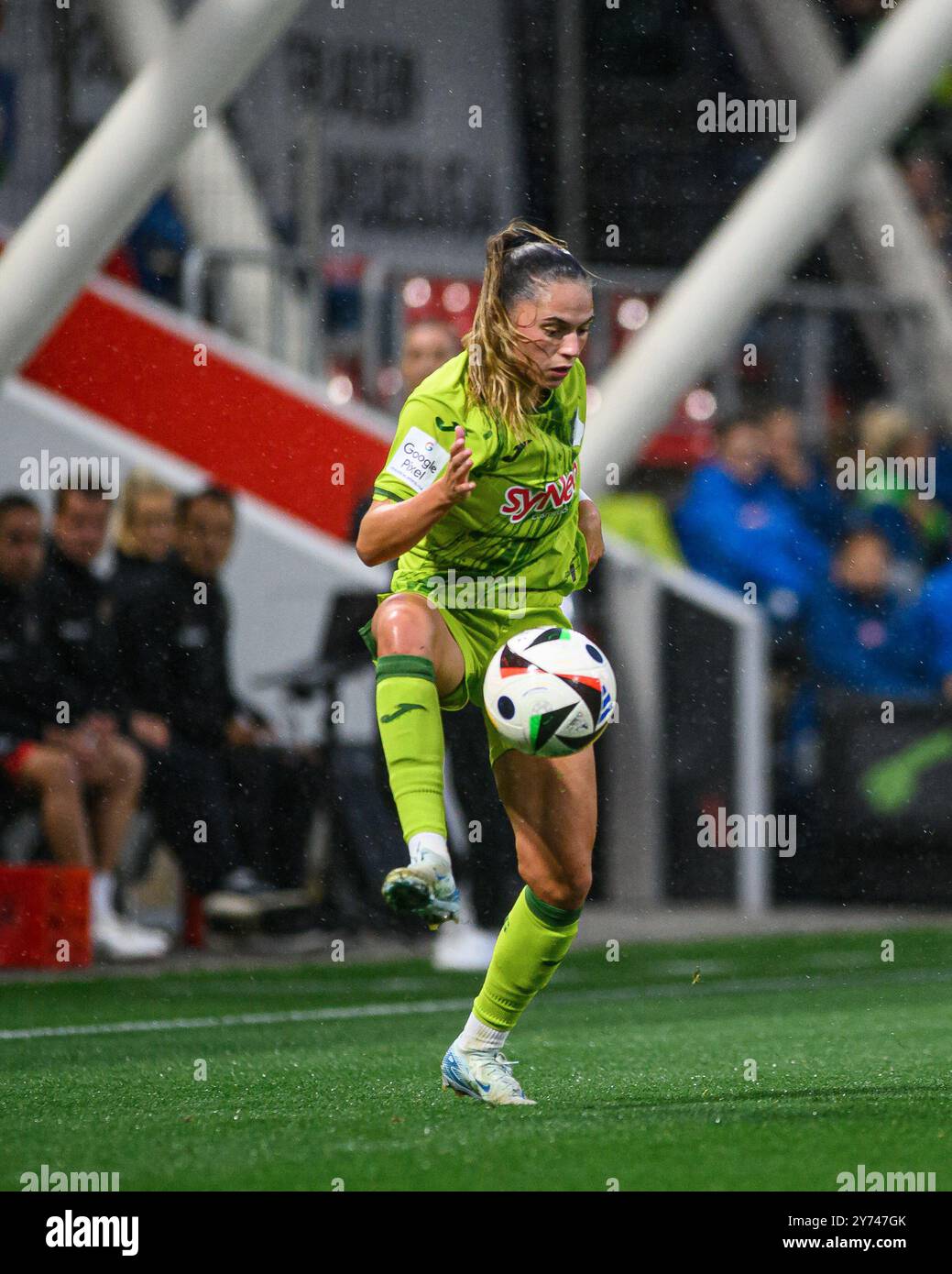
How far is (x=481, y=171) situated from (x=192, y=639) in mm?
5640

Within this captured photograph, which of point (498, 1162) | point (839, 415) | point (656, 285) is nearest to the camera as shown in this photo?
point (498, 1162)

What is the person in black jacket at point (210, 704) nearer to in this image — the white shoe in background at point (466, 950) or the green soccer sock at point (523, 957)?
the white shoe in background at point (466, 950)

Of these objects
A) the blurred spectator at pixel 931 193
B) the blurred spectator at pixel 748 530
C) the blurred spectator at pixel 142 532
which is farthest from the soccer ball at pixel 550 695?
the blurred spectator at pixel 931 193

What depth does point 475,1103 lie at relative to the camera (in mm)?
6273

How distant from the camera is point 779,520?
45.2 feet

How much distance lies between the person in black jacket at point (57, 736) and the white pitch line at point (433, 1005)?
1841 mm

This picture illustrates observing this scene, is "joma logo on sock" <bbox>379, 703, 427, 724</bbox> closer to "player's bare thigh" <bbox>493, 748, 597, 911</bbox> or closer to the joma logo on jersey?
"player's bare thigh" <bbox>493, 748, 597, 911</bbox>

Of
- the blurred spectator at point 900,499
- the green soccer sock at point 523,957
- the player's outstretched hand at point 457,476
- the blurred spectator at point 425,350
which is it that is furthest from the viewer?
the blurred spectator at point 900,499

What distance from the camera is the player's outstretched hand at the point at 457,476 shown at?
5684mm

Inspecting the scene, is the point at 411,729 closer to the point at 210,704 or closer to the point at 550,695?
the point at 550,695

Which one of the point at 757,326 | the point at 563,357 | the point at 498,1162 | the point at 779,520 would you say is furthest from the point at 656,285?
the point at 498,1162

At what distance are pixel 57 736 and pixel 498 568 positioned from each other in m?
4.79

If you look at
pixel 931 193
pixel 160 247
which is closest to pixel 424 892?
pixel 160 247
